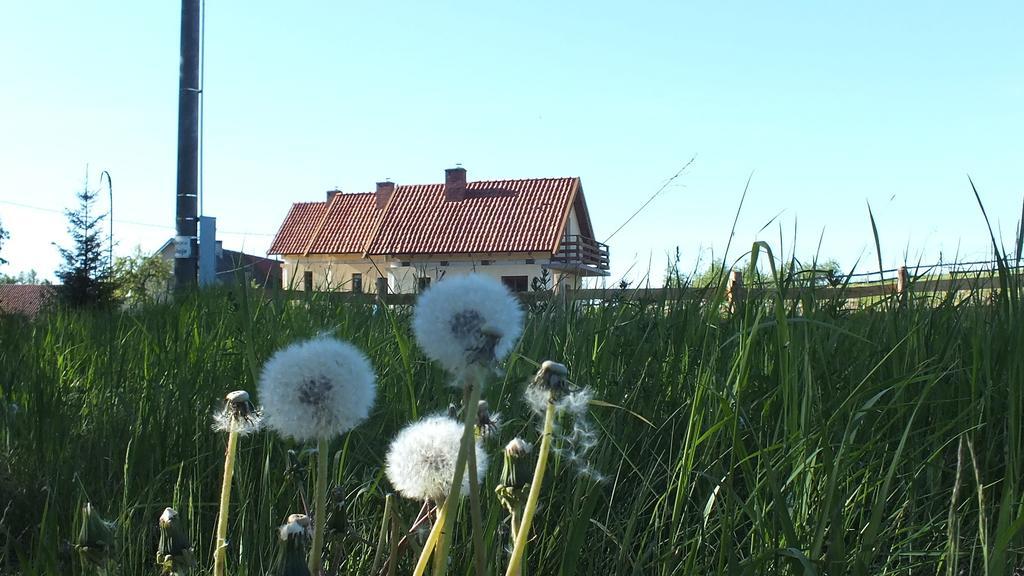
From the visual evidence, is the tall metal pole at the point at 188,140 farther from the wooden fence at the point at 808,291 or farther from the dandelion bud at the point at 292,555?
the dandelion bud at the point at 292,555

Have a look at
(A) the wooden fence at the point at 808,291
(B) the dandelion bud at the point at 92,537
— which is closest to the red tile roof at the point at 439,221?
(A) the wooden fence at the point at 808,291

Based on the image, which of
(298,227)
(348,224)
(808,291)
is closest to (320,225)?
(298,227)

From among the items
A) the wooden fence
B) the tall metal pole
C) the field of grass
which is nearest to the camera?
the field of grass

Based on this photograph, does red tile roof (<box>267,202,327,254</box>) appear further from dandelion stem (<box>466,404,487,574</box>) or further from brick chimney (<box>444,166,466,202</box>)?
dandelion stem (<box>466,404,487,574</box>)

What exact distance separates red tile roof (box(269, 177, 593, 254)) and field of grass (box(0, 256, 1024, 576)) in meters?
42.5

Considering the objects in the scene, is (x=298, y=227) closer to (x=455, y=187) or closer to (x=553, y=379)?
(x=455, y=187)

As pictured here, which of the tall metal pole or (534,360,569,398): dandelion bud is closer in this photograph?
(534,360,569,398): dandelion bud

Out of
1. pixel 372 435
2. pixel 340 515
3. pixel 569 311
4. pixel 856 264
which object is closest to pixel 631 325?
pixel 569 311

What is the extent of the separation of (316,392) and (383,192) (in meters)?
51.8

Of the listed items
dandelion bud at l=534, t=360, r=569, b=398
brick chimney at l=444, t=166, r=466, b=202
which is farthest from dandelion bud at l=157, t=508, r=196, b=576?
brick chimney at l=444, t=166, r=466, b=202

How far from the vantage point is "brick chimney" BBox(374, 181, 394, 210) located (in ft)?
170

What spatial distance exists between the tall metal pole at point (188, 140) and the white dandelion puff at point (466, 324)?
843cm

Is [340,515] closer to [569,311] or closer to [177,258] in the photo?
[569,311]

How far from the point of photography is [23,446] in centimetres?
290
